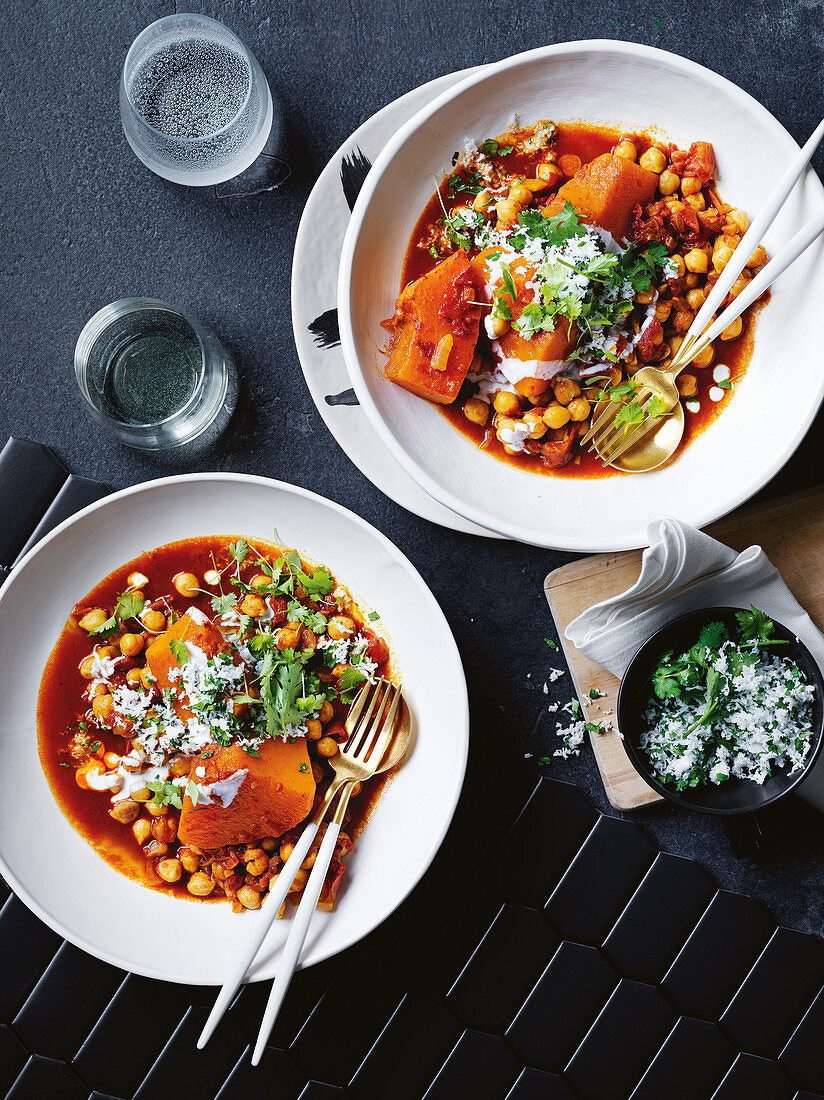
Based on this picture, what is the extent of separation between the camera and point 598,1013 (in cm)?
220

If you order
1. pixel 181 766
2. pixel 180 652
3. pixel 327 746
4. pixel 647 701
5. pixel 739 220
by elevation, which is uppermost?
pixel 739 220

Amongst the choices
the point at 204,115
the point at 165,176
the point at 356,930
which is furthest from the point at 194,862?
the point at 204,115

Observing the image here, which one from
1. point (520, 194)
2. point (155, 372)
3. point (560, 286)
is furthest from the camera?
point (155, 372)

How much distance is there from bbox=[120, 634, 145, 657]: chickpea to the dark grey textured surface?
17.5 inches

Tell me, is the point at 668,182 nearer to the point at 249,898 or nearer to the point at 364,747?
the point at 364,747

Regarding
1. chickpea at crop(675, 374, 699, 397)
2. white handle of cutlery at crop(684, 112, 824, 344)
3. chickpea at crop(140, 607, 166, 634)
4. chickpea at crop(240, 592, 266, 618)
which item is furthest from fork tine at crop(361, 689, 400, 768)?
white handle of cutlery at crop(684, 112, 824, 344)

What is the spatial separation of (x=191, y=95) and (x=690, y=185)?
49.5 inches

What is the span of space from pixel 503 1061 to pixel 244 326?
211 centimetres

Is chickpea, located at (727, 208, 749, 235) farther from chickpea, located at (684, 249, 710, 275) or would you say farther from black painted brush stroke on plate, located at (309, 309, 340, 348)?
black painted brush stroke on plate, located at (309, 309, 340, 348)

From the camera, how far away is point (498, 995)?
7.19 ft

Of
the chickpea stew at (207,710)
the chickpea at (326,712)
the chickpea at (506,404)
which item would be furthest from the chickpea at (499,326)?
the chickpea at (326,712)

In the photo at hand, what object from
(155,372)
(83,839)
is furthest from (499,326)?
(83,839)

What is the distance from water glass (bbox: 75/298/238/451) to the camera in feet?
6.88

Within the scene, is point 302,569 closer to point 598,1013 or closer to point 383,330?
point 383,330
